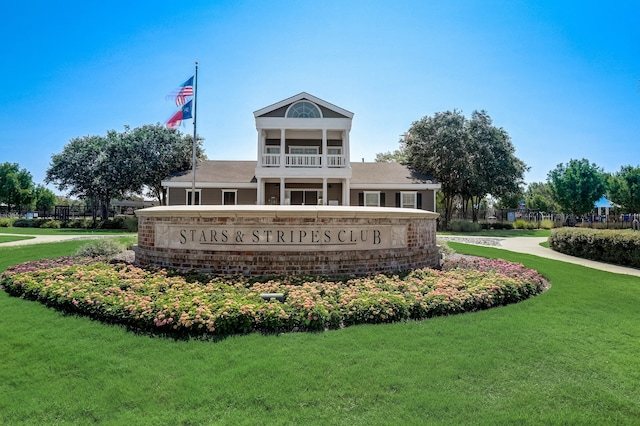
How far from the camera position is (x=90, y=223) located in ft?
95.2

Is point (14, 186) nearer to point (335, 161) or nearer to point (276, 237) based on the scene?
point (335, 161)

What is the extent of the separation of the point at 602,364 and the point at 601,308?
256 centimetres

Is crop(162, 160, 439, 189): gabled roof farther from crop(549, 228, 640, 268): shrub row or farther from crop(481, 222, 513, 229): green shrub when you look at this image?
crop(549, 228, 640, 268): shrub row

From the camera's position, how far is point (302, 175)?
22.1 metres

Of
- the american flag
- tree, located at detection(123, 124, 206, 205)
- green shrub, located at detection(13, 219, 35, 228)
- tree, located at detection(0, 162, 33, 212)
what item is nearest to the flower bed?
the american flag

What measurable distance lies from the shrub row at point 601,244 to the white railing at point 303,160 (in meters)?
13.1

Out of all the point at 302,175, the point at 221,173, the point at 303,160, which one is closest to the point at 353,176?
the point at 303,160

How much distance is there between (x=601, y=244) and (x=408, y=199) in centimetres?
1396

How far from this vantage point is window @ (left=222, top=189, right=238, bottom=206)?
24500 mm

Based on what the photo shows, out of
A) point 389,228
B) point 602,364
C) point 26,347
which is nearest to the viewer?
point 602,364

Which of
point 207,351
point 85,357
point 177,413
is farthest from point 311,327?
point 85,357

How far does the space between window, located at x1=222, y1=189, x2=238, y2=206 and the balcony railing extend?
3.50 metres

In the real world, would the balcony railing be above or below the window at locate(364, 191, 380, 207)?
above

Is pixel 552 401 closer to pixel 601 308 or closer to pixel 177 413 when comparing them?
pixel 177 413
